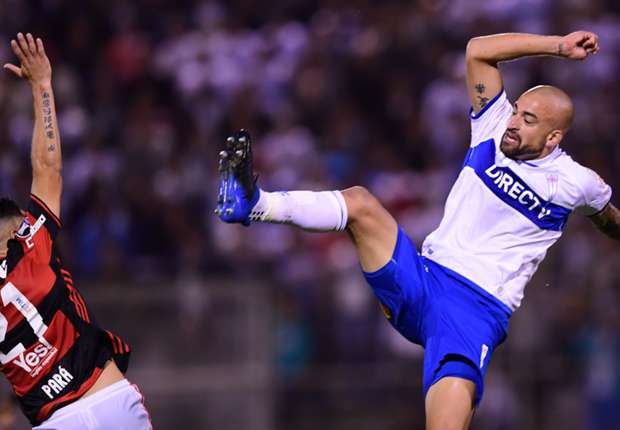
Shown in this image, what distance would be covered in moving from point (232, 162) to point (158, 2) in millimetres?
9410

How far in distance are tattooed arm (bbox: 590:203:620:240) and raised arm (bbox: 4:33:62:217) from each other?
2972mm

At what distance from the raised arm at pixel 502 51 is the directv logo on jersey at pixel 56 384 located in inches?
106

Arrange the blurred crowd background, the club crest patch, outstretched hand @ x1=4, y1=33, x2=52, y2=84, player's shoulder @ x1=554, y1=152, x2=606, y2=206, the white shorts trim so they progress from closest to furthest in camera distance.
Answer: the white shorts trim < the club crest patch < outstretched hand @ x1=4, y1=33, x2=52, y2=84 < player's shoulder @ x1=554, y1=152, x2=606, y2=206 < the blurred crowd background

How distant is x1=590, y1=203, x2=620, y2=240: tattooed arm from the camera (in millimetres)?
7074

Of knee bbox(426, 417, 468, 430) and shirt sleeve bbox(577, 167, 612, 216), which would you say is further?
shirt sleeve bbox(577, 167, 612, 216)

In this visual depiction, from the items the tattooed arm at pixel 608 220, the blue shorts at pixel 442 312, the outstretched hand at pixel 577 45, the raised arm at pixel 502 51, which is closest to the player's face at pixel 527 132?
the raised arm at pixel 502 51

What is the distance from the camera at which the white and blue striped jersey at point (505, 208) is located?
6.86m

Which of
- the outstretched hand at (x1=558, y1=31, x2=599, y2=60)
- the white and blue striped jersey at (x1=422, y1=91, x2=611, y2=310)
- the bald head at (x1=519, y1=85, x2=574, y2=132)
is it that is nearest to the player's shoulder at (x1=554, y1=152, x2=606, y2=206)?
the white and blue striped jersey at (x1=422, y1=91, x2=611, y2=310)

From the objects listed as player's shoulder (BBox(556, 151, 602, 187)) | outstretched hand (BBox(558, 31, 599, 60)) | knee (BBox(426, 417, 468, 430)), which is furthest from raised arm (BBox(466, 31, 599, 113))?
knee (BBox(426, 417, 468, 430))

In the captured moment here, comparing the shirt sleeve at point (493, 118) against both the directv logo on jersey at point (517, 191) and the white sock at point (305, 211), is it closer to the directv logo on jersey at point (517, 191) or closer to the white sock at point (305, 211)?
the directv logo on jersey at point (517, 191)

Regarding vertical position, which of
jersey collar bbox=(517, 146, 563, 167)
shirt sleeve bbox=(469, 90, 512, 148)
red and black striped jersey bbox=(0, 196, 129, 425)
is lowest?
red and black striped jersey bbox=(0, 196, 129, 425)

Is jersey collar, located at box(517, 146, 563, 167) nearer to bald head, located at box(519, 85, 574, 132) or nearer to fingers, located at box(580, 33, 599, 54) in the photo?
bald head, located at box(519, 85, 574, 132)

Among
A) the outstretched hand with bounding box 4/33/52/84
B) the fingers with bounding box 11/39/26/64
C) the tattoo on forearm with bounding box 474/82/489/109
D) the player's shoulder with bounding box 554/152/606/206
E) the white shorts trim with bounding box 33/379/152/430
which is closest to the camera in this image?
the white shorts trim with bounding box 33/379/152/430

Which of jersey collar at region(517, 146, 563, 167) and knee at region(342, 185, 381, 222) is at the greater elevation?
jersey collar at region(517, 146, 563, 167)
